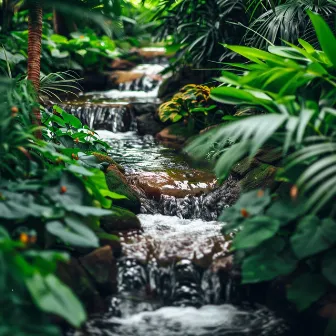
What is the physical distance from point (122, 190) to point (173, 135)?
9.01 ft

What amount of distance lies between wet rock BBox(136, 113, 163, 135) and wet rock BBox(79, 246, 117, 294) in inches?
168

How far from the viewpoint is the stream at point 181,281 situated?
8.87 feet

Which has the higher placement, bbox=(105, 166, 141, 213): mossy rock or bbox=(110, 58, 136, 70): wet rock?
bbox=(110, 58, 136, 70): wet rock

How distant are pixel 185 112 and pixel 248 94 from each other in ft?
11.1

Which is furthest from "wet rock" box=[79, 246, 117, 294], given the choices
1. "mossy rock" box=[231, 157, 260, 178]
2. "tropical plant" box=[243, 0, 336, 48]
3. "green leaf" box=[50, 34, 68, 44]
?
"green leaf" box=[50, 34, 68, 44]

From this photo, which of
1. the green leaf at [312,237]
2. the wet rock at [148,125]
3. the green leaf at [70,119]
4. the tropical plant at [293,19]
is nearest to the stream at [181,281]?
the green leaf at [312,237]

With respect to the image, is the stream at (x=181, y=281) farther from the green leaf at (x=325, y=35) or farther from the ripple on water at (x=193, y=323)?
the green leaf at (x=325, y=35)

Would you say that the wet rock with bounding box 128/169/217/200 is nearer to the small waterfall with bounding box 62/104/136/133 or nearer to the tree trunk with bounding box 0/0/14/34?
the tree trunk with bounding box 0/0/14/34

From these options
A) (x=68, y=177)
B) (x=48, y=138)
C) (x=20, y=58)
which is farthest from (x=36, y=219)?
(x=20, y=58)

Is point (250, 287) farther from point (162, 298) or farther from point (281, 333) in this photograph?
point (162, 298)

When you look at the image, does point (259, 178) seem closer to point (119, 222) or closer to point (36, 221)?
point (119, 222)

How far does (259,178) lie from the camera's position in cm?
402

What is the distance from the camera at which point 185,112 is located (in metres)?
6.36

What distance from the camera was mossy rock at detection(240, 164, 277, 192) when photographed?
152 inches
